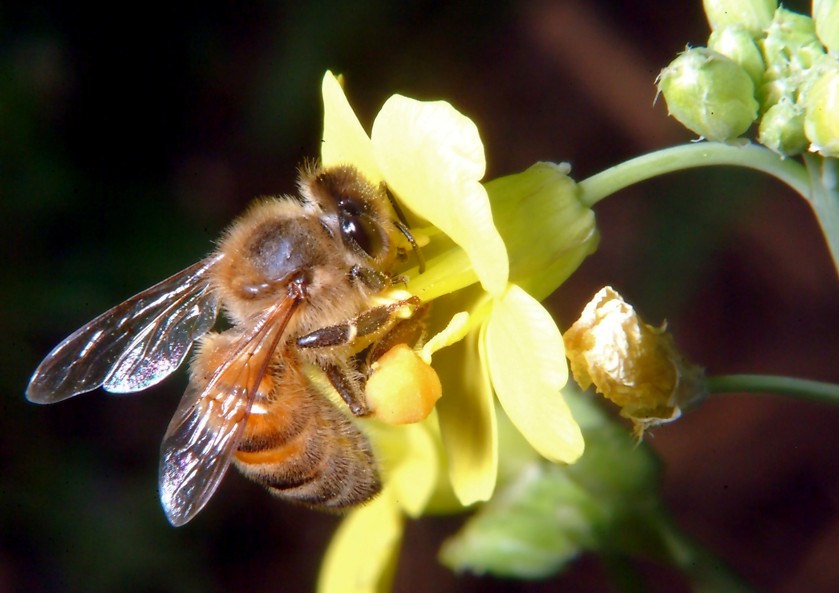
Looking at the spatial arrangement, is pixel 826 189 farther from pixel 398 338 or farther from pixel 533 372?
pixel 398 338

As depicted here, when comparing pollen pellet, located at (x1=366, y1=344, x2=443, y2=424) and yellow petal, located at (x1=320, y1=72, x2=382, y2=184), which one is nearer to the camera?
pollen pellet, located at (x1=366, y1=344, x2=443, y2=424)

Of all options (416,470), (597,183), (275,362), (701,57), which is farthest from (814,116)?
(416,470)

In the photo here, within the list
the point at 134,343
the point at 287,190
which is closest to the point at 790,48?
the point at 134,343

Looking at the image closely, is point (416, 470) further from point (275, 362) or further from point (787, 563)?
point (787, 563)

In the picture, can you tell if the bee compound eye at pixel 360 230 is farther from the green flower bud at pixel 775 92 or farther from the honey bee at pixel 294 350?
the green flower bud at pixel 775 92

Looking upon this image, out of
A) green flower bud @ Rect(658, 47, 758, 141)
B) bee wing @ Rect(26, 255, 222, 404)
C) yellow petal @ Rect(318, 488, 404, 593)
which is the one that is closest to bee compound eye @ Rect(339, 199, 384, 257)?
bee wing @ Rect(26, 255, 222, 404)

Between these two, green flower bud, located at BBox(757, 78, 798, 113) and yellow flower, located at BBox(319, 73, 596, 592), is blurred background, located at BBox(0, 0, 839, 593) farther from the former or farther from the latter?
green flower bud, located at BBox(757, 78, 798, 113)

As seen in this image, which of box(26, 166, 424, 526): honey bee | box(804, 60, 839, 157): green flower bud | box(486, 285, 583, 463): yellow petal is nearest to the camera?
box(486, 285, 583, 463): yellow petal
